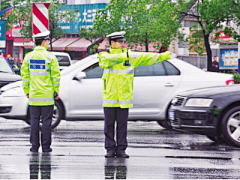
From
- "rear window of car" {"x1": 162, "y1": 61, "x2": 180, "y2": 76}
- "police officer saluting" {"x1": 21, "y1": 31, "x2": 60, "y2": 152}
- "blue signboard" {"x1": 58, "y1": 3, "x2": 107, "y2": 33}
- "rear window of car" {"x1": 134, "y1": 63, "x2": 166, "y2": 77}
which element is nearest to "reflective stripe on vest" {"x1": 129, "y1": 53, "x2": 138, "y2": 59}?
"police officer saluting" {"x1": 21, "y1": 31, "x2": 60, "y2": 152}

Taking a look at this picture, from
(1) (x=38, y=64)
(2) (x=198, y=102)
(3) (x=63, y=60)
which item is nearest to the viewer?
(1) (x=38, y=64)

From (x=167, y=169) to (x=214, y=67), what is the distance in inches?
945

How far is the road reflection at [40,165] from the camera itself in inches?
256

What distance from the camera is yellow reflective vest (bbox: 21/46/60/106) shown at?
8219mm

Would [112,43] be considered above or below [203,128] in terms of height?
above

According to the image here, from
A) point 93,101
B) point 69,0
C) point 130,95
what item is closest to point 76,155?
point 130,95

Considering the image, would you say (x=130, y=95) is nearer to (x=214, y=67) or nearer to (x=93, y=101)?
(x=93, y=101)

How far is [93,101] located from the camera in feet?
38.7

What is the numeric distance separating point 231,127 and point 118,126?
6.63ft

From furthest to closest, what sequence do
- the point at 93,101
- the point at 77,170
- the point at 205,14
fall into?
the point at 205,14
the point at 93,101
the point at 77,170

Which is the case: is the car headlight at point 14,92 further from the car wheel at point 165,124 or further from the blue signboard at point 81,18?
the blue signboard at point 81,18

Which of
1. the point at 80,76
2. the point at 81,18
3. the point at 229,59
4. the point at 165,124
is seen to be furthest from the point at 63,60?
the point at 81,18

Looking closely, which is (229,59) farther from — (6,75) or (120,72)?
(120,72)

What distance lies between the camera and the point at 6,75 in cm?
1625
